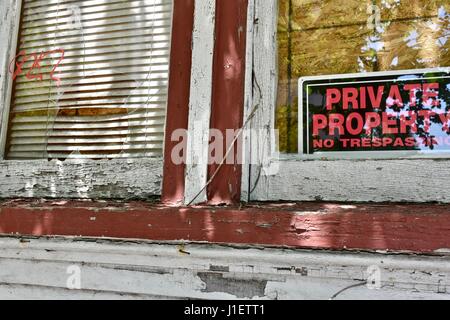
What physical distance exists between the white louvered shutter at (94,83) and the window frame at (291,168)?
1.40ft

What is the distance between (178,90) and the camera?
1.70 meters

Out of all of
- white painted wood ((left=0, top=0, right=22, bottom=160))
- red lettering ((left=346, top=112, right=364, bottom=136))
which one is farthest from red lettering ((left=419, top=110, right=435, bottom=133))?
white painted wood ((left=0, top=0, right=22, bottom=160))

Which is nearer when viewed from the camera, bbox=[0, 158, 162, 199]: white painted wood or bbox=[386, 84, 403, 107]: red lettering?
bbox=[386, 84, 403, 107]: red lettering

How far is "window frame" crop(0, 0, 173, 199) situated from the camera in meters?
1.77

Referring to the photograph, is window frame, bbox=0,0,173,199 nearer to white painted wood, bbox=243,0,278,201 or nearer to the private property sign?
white painted wood, bbox=243,0,278,201

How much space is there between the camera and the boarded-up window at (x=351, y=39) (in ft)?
5.40

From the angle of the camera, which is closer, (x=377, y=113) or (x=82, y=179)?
(x=377, y=113)

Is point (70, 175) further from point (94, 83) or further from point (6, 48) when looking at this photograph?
point (6, 48)

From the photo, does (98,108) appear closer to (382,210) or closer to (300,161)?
(300,161)

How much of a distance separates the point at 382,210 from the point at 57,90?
1605 millimetres

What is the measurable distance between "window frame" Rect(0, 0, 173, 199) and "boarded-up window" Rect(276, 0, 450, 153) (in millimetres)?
622

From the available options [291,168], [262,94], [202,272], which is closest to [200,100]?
[262,94]

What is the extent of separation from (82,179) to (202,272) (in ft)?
2.47

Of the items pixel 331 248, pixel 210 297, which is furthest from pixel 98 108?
pixel 331 248
